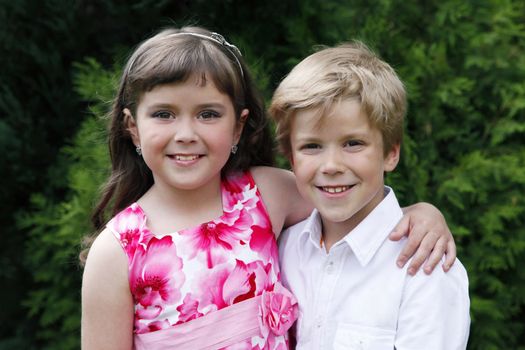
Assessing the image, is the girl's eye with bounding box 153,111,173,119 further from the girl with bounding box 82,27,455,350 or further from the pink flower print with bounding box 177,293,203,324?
the pink flower print with bounding box 177,293,203,324

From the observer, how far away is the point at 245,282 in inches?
91.7

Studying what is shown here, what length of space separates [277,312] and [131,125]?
765 millimetres

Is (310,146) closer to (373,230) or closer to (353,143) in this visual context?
(353,143)

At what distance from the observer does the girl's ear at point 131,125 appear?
95.0 inches

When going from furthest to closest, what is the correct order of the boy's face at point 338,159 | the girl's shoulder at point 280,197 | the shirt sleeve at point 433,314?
the girl's shoulder at point 280,197, the boy's face at point 338,159, the shirt sleeve at point 433,314

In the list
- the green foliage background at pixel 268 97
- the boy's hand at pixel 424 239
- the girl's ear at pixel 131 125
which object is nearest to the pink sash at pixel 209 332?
the boy's hand at pixel 424 239

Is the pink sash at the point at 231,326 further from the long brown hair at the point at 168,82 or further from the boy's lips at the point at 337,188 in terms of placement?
the long brown hair at the point at 168,82

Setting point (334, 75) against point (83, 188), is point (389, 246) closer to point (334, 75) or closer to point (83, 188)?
point (334, 75)

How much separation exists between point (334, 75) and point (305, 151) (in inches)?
9.5

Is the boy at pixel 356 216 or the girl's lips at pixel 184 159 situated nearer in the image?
the boy at pixel 356 216

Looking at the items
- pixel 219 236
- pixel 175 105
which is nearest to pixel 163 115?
pixel 175 105

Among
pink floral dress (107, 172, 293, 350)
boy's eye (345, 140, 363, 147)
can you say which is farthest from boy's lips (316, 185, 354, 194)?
pink floral dress (107, 172, 293, 350)

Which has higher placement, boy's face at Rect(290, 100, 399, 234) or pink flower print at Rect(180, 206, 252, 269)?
boy's face at Rect(290, 100, 399, 234)

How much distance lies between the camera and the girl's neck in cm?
235
